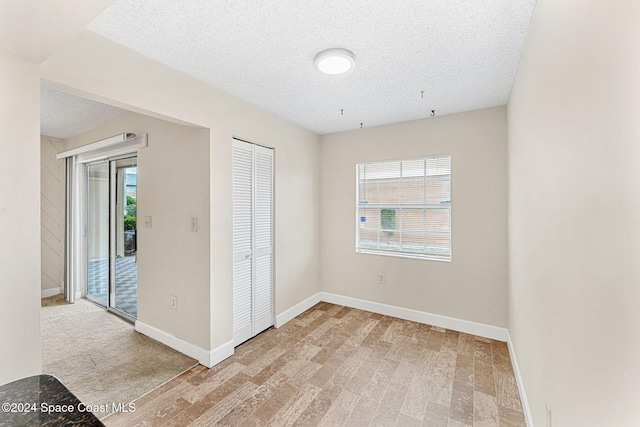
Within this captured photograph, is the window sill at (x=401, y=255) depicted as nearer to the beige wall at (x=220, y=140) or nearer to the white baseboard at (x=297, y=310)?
the beige wall at (x=220, y=140)

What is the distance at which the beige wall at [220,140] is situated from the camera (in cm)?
170

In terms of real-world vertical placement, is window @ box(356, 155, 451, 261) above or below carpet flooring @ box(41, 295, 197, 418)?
above

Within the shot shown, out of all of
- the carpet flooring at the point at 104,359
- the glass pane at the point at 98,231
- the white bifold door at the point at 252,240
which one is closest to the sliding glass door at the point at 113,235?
the glass pane at the point at 98,231

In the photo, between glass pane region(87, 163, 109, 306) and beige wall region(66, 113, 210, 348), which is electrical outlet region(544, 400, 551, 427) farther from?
glass pane region(87, 163, 109, 306)

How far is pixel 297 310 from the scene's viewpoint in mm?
3596

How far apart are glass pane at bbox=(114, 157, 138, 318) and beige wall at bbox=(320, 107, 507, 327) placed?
2.59m

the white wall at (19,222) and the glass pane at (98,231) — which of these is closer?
the white wall at (19,222)

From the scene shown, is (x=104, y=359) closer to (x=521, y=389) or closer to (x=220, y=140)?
(x=220, y=140)

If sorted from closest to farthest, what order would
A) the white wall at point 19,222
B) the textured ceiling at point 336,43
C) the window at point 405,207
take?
the white wall at point 19,222
the textured ceiling at point 336,43
the window at point 405,207

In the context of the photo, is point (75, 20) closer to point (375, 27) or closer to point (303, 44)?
point (303, 44)

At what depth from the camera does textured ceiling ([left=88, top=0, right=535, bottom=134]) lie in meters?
1.50

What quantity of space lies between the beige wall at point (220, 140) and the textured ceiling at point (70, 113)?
50.9 inches

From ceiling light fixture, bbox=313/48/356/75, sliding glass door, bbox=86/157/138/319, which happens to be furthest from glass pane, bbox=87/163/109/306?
ceiling light fixture, bbox=313/48/356/75

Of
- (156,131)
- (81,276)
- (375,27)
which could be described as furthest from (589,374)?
(81,276)
